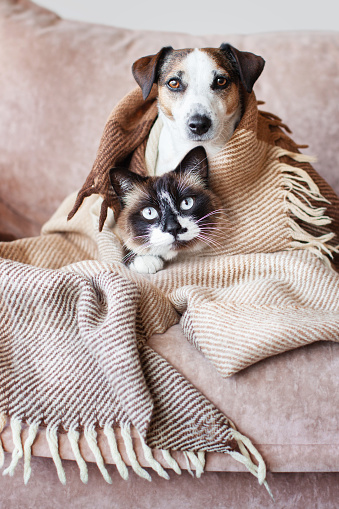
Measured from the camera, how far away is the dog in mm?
1052

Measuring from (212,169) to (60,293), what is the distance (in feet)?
1.58

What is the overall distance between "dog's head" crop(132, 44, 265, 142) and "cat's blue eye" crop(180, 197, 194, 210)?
15cm

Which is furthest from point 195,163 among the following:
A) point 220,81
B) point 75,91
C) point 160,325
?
point 75,91

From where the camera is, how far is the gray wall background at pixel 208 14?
183 centimetres

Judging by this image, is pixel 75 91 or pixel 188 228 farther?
pixel 75 91

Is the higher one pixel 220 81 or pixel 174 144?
pixel 220 81

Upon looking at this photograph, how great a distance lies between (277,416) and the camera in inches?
29.1

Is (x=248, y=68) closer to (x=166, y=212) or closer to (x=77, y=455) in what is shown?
(x=166, y=212)

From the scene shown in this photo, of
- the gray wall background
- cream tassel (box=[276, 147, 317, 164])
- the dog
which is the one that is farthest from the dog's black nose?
the gray wall background

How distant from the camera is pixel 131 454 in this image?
0.72 metres

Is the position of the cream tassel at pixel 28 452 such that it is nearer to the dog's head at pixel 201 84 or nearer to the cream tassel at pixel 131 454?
the cream tassel at pixel 131 454

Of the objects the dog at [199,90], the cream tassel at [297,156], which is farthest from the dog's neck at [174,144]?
the cream tassel at [297,156]

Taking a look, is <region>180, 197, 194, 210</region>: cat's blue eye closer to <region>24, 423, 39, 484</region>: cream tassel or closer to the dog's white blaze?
the dog's white blaze

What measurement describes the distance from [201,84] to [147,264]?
0.44 metres
